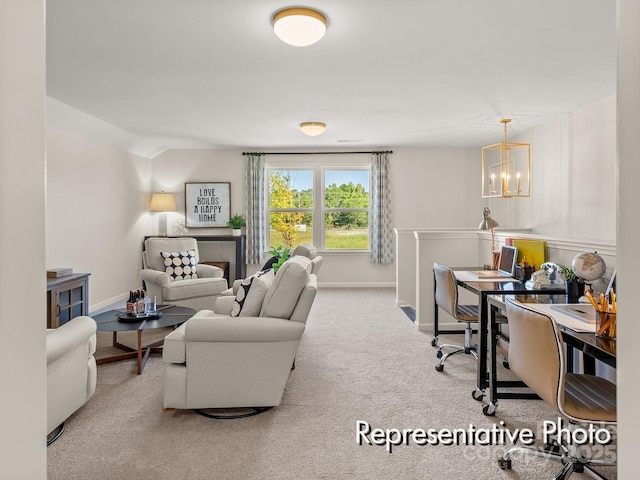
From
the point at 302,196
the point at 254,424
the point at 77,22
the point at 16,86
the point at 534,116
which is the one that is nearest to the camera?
the point at 16,86

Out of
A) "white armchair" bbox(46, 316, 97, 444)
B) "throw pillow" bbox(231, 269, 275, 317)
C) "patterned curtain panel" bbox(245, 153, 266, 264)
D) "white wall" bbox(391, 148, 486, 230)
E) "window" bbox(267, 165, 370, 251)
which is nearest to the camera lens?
"white armchair" bbox(46, 316, 97, 444)

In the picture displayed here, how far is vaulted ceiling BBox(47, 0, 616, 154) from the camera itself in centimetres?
269

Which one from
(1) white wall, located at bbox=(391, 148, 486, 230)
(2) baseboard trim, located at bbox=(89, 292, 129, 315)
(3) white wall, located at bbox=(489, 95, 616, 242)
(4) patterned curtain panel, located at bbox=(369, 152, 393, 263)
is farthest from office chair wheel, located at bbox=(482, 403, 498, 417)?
(1) white wall, located at bbox=(391, 148, 486, 230)

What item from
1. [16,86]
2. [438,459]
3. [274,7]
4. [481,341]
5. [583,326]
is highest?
[274,7]

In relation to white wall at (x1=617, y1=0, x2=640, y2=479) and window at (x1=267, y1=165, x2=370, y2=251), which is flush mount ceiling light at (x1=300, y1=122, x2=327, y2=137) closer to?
window at (x1=267, y1=165, x2=370, y2=251)

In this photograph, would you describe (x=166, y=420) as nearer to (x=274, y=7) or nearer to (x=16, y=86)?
(x=16, y=86)

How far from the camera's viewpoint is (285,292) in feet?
8.89

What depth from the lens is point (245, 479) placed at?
6.54 ft

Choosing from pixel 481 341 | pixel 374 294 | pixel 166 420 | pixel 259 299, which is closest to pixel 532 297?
pixel 481 341

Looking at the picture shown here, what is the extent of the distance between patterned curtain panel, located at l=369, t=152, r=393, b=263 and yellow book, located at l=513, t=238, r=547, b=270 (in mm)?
3562

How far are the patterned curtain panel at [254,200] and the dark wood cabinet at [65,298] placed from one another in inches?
132

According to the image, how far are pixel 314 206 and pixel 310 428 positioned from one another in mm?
5550

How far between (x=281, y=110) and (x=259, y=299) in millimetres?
2871

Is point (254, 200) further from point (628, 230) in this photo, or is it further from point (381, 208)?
point (628, 230)
